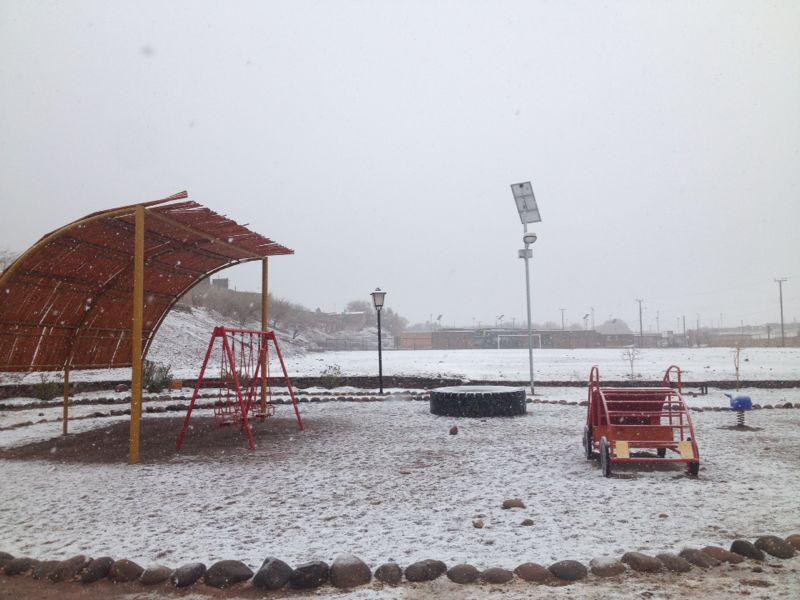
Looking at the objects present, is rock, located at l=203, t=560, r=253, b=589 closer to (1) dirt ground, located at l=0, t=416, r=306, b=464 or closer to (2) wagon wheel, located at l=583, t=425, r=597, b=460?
(1) dirt ground, located at l=0, t=416, r=306, b=464

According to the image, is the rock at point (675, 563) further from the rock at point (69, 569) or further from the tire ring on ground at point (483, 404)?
the tire ring on ground at point (483, 404)

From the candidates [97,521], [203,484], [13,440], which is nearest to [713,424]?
[203,484]

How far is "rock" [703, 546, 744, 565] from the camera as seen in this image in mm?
3945

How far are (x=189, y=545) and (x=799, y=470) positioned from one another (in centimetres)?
675

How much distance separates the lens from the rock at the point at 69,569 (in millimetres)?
3973

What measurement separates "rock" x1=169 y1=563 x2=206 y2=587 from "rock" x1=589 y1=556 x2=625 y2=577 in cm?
274

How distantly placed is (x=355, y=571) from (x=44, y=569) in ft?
7.51

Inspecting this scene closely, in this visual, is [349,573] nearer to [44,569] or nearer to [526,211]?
[44,569]

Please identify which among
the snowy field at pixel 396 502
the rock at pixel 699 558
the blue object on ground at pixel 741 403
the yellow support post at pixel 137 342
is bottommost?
the snowy field at pixel 396 502

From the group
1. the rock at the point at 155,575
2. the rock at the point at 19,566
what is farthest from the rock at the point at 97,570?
the rock at the point at 19,566

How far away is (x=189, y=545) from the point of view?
4414 millimetres

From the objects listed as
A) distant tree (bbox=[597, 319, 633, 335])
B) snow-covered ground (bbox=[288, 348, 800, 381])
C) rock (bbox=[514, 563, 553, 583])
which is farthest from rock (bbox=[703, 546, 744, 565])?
distant tree (bbox=[597, 319, 633, 335])

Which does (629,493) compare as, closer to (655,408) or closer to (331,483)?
(655,408)

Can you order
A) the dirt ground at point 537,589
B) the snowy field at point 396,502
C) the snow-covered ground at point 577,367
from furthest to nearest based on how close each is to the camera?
the snow-covered ground at point 577,367, the snowy field at point 396,502, the dirt ground at point 537,589
